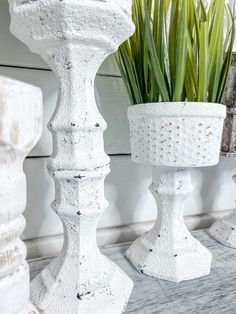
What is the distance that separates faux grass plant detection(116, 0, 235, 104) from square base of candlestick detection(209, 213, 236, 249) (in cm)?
25

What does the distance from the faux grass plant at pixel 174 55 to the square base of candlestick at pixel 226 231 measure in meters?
0.25

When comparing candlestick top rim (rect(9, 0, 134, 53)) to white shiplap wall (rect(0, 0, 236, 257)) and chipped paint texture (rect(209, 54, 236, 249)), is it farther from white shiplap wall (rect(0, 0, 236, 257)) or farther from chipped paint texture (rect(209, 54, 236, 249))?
chipped paint texture (rect(209, 54, 236, 249))

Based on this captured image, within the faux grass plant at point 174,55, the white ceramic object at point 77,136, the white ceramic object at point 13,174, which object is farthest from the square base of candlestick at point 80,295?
the faux grass plant at point 174,55

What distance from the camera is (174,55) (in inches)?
15.4

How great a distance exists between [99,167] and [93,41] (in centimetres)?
13

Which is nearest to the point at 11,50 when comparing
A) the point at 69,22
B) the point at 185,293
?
the point at 69,22

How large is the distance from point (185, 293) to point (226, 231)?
0.20 m

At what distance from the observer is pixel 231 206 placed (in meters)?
0.69

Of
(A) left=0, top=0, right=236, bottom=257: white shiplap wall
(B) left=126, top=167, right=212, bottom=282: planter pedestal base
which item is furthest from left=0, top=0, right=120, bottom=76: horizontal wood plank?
(B) left=126, top=167, right=212, bottom=282: planter pedestal base

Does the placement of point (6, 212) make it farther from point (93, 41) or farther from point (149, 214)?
point (149, 214)

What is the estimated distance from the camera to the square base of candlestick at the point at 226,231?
0.52 m

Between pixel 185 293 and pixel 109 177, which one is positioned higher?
pixel 109 177

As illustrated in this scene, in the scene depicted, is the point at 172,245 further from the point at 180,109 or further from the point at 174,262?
the point at 180,109

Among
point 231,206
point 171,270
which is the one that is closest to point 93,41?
point 171,270
